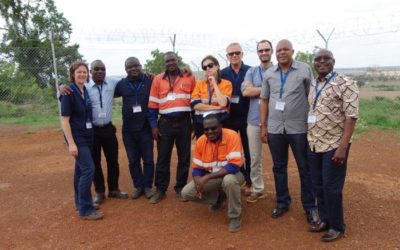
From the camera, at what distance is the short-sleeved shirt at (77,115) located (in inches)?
172

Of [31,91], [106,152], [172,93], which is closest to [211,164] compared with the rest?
[172,93]

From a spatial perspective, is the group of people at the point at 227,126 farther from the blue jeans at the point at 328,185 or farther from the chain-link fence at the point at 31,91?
the chain-link fence at the point at 31,91

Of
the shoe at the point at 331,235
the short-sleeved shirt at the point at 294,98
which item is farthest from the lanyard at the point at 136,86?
the shoe at the point at 331,235

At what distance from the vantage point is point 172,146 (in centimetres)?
507


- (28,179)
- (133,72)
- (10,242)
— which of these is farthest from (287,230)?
(28,179)

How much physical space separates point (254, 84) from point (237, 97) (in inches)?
12.8

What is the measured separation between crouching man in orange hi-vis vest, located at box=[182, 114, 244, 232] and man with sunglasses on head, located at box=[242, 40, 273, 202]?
523mm

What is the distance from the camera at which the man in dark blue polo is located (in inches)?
197

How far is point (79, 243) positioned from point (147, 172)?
157 cm

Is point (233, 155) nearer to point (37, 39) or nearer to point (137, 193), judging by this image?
point (137, 193)

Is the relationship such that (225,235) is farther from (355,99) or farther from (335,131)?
(355,99)

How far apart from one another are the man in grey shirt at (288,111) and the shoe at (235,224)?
2.37 ft

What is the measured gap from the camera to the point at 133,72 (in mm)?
4926

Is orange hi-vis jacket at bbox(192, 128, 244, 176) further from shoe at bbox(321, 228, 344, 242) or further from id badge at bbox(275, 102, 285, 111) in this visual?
shoe at bbox(321, 228, 344, 242)
